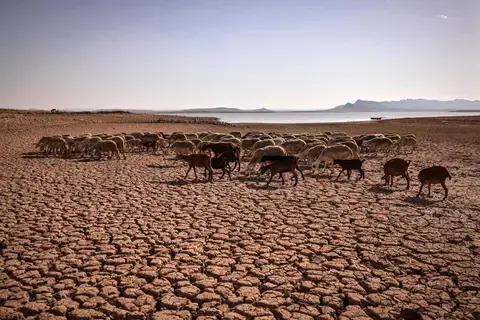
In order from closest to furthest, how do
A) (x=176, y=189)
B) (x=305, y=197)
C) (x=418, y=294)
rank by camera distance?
(x=418, y=294) → (x=305, y=197) → (x=176, y=189)

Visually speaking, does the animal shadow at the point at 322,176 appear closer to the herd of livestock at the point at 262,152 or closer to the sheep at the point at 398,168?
the herd of livestock at the point at 262,152

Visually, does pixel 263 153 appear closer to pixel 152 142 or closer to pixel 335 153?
pixel 335 153

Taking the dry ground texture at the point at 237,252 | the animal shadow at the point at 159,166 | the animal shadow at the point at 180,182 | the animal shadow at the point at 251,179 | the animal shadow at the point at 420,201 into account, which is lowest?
the dry ground texture at the point at 237,252

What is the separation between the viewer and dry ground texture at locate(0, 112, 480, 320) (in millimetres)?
4687

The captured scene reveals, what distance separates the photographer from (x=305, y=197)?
33.4ft

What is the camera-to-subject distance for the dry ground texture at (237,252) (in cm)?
469

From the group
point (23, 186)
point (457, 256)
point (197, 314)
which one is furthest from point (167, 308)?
point (23, 186)

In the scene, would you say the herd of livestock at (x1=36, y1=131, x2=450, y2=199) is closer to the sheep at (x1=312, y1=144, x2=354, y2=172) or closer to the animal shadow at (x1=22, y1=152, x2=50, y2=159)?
the sheep at (x1=312, y1=144, x2=354, y2=172)

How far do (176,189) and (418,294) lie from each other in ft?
25.6

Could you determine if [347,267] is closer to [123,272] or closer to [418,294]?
[418,294]

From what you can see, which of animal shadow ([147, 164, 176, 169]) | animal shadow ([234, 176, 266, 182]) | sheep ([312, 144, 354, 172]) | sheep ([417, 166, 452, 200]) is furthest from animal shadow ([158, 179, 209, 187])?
sheep ([417, 166, 452, 200])

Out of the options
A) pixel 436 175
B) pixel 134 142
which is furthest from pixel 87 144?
pixel 436 175

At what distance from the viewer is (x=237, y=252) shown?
20.9ft

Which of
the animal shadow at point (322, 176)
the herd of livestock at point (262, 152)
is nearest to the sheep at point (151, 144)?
the herd of livestock at point (262, 152)
